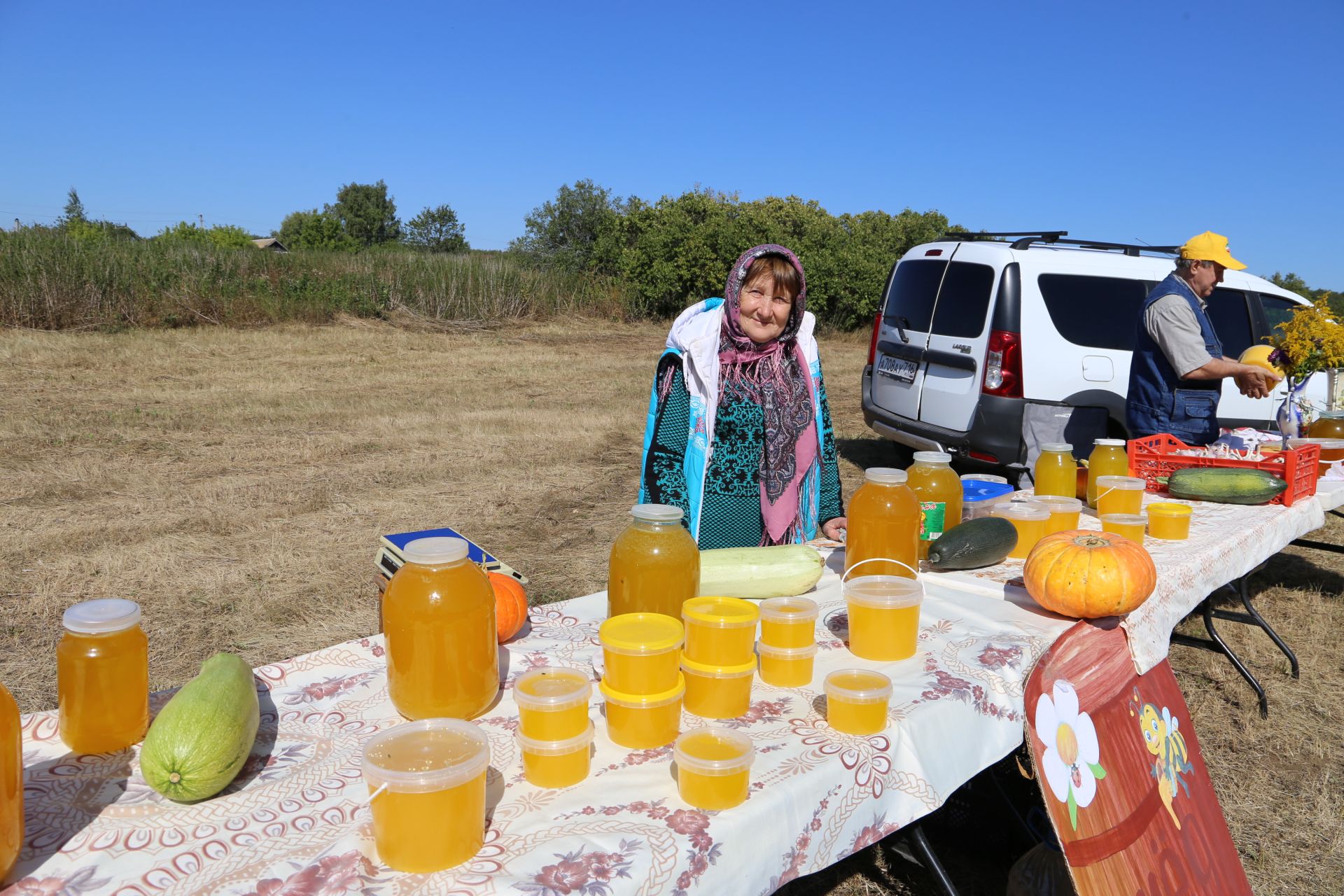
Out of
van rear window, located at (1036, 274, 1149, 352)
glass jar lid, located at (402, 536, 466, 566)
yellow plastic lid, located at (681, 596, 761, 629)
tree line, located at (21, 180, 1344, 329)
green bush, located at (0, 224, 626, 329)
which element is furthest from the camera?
tree line, located at (21, 180, 1344, 329)

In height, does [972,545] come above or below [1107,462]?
below

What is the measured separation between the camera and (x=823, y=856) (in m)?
1.41

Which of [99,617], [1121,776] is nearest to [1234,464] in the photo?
[1121,776]

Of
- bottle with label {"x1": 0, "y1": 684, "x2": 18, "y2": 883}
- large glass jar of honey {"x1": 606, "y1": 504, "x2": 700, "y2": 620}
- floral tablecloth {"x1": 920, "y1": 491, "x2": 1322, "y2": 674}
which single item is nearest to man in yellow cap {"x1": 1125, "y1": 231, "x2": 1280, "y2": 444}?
floral tablecloth {"x1": 920, "y1": 491, "x2": 1322, "y2": 674}

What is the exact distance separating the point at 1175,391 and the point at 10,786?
4.58 m

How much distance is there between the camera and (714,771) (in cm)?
125

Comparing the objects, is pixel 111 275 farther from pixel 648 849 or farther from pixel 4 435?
pixel 648 849

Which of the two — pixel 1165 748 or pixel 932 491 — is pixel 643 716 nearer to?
pixel 932 491

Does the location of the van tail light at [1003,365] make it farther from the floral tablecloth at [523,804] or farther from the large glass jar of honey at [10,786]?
the large glass jar of honey at [10,786]

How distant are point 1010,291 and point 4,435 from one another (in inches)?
354

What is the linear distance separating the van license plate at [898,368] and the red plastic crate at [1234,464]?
11.5ft

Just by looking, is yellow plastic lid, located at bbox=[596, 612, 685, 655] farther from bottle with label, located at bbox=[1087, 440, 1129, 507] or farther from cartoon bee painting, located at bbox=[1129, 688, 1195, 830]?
bottle with label, located at bbox=[1087, 440, 1129, 507]

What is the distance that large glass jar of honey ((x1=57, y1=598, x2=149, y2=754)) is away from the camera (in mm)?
1300

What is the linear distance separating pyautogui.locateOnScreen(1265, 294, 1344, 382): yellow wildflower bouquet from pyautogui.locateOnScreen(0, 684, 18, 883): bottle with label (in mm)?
4393
